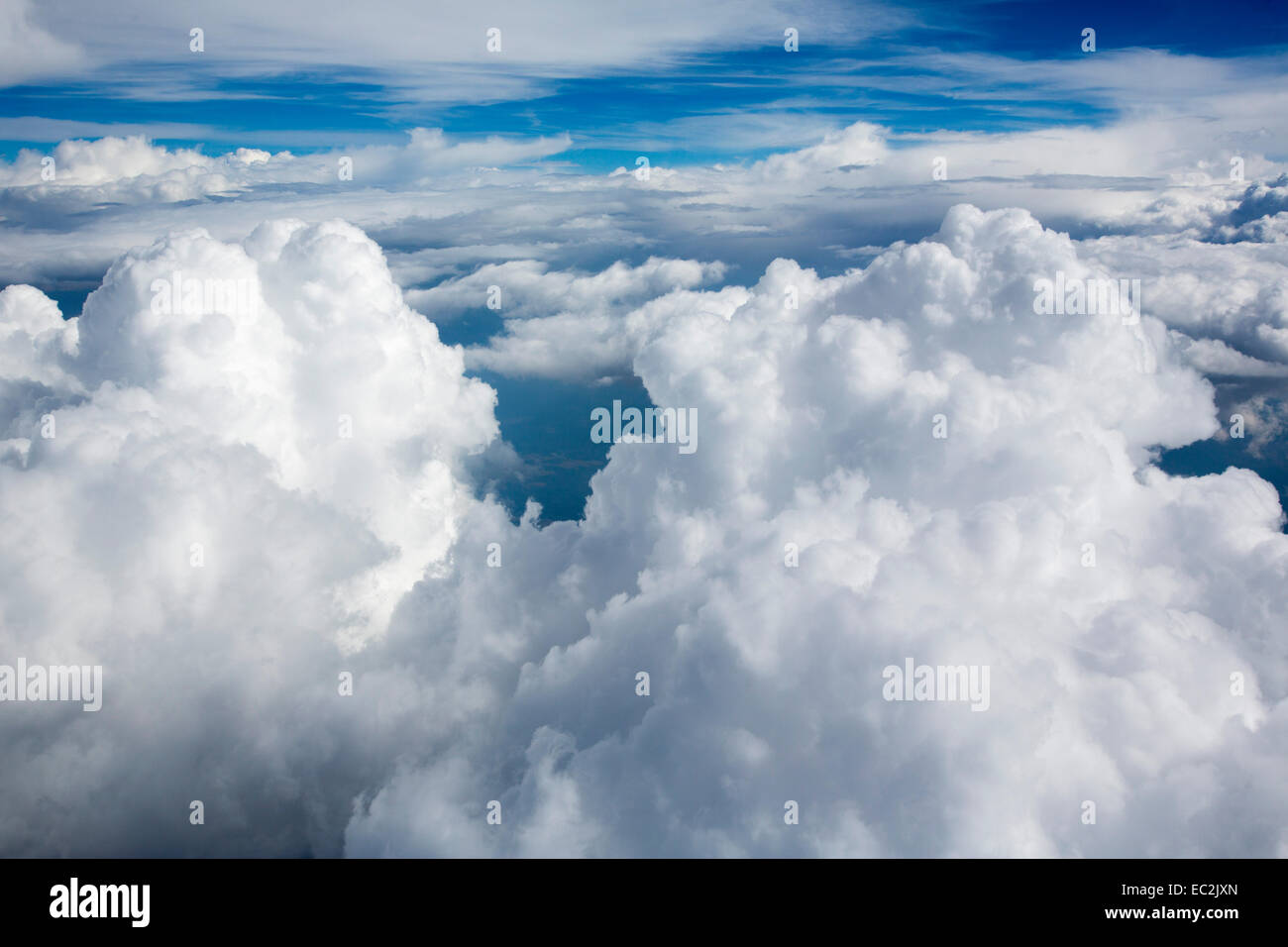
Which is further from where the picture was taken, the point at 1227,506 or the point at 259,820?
the point at 259,820

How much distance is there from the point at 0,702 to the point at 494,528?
228 feet

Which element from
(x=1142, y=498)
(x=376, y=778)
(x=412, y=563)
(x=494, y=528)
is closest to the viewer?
(x=1142, y=498)

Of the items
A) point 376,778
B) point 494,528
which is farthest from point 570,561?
point 376,778

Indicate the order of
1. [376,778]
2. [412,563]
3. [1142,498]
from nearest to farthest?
[1142,498] < [376,778] < [412,563]

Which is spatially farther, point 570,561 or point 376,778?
point 376,778

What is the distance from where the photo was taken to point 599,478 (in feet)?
339

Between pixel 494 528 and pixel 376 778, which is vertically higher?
pixel 494 528

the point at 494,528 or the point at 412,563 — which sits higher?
the point at 494,528

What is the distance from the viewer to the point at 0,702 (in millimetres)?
103500

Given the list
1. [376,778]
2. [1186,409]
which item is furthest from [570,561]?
[1186,409]
